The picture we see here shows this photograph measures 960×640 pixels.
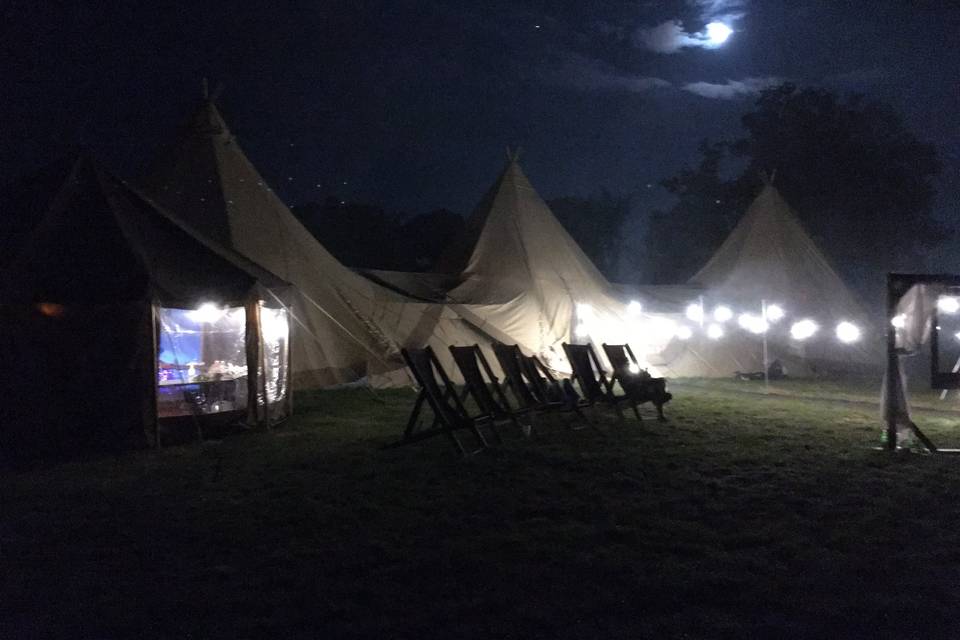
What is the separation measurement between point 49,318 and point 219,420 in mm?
1999

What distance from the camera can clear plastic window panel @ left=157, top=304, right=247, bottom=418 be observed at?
28.1 feet

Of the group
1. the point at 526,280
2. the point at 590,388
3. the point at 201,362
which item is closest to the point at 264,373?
the point at 201,362

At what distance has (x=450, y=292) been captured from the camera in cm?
1541

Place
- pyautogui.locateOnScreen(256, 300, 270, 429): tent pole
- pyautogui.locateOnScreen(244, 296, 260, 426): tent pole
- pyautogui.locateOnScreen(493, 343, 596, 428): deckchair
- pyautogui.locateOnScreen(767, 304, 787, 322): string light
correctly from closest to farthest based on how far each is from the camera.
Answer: pyautogui.locateOnScreen(493, 343, 596, 428): deckchair
pyautogui.locateOnScreen(244, 296, 260, 426): tent pole
pyautogui.locateOnScreen(256, 300, 270, 429): tent pole
pyautogui.locateOnScreen(767, 304, 787, 322): string light

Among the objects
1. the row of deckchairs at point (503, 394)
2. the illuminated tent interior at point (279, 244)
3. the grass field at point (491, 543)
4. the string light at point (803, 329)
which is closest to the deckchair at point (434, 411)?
the row of deckchairs at point (503, 394)

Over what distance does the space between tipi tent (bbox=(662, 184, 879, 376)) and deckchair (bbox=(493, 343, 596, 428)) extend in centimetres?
827

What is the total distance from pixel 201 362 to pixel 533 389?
5320 millimetres

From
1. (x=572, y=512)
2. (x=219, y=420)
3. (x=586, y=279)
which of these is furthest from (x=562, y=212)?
(x=572, y=512)

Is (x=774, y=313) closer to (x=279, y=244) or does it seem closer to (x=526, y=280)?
(x=526, y=280)

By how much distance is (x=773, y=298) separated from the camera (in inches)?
698

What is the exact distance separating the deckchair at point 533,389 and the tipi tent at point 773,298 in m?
8.27

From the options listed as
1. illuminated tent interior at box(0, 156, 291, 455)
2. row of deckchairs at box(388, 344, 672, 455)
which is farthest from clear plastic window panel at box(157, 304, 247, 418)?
row of deckchairs at box(388, 344, 672, 455)

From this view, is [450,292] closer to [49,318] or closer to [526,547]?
[49,318]

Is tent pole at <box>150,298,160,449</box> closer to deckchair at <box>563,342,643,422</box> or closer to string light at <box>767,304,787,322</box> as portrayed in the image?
deckchair at <box>563,342,643,422</box>
